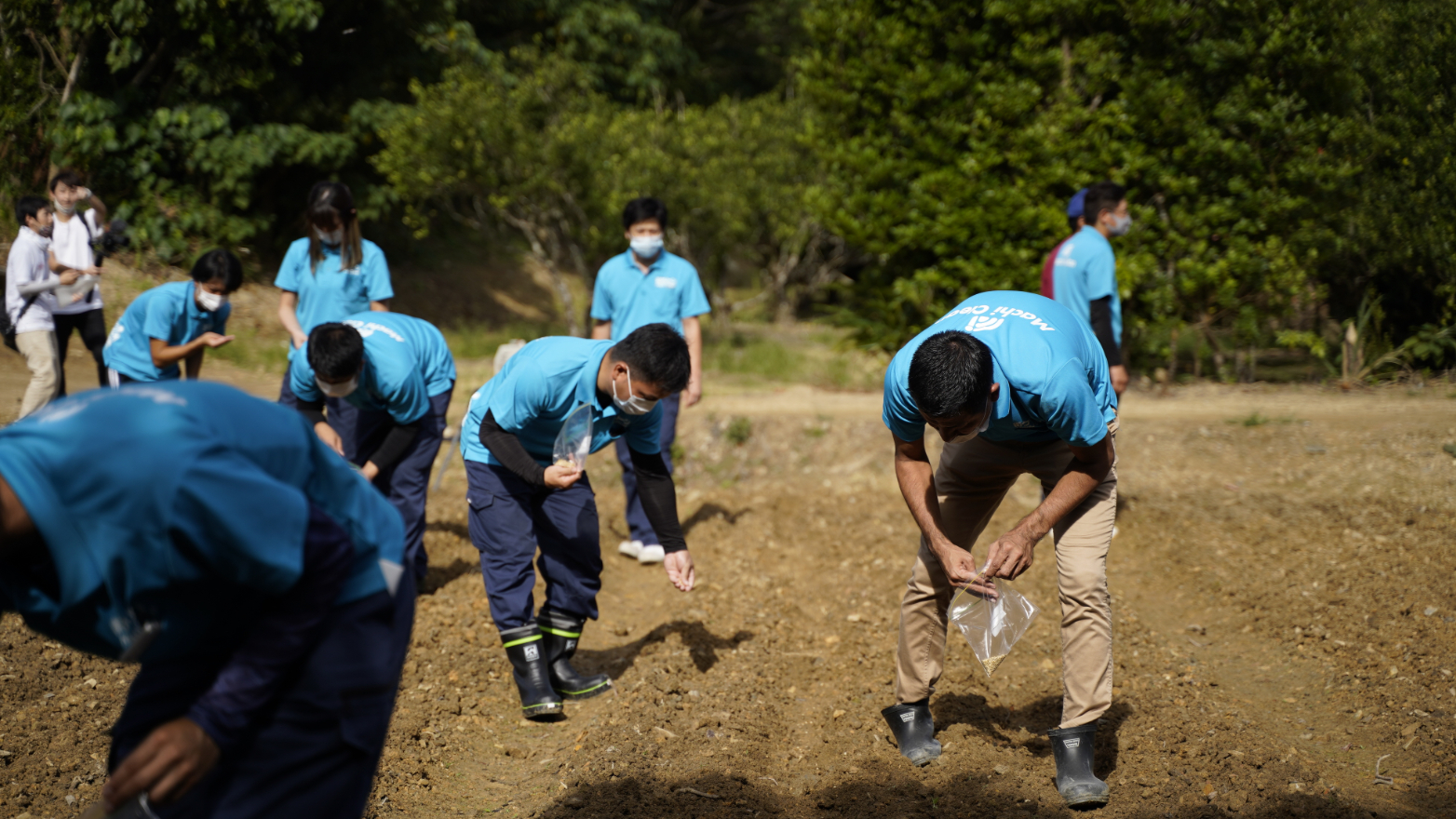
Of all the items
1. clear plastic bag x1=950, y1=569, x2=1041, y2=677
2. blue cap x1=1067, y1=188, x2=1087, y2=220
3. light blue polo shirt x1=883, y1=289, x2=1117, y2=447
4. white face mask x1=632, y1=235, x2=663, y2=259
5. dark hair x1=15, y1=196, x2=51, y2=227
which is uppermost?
dark hair x1=15, y1=196, x2=51, y2=227

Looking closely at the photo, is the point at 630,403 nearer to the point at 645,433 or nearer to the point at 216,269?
the point at 645,433

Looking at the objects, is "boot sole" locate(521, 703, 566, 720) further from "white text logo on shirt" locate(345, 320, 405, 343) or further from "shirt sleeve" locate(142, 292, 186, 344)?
"shirt sleeve" locate(142, 292, 186, 344)

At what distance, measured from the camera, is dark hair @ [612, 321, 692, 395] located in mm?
3398

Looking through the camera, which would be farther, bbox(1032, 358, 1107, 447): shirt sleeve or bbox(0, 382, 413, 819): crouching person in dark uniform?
bbox(1032, 358, 1107, 447): shirt sleeve

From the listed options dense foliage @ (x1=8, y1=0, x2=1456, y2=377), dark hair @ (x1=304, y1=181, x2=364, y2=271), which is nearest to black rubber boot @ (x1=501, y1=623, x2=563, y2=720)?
dark hair @ (x1=304, y1=181, x2=364, y2=271)

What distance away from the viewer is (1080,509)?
3480 millimetres

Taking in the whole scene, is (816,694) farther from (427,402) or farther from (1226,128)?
(1226,128)

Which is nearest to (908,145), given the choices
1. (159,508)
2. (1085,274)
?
(1085,274)

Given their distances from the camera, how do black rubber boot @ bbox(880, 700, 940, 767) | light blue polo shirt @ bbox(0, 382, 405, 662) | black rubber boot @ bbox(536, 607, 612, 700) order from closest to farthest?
light blue polo shirt @ bbox(0, 382, 405, 662) < black rubber boot @ bbox(880, 700, 940, 767) < black rubber boot @ bbox(536, 607, 612, 700)

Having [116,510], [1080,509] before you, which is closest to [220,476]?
[116,510]

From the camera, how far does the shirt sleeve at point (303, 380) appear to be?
179 inches

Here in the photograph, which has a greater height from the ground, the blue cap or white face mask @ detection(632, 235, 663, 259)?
the blue cap

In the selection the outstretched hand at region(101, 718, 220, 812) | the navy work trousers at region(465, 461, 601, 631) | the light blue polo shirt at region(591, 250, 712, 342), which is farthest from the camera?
the light blue polo shirt at region(591, 250, 712, 342)

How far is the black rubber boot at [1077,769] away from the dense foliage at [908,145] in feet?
21.5
